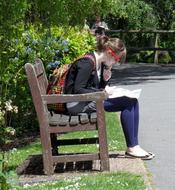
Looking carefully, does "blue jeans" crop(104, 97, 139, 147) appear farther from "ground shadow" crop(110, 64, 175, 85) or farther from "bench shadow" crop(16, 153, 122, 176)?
"ground shadow" crop(110, 64, 175, 85)

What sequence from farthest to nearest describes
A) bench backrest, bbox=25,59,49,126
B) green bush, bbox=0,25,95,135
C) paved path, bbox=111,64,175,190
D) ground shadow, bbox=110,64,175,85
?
ground shadow, bbox=110,64,175,85, green bush, bbox=0,25,95,135, paved path, bbox=111,64,175,190, bench backrest, bbox=25,59,49,126

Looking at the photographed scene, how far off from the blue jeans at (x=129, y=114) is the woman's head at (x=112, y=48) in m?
0.47

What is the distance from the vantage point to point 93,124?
20.2ft

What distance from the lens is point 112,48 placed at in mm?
6566

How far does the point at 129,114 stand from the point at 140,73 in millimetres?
14914

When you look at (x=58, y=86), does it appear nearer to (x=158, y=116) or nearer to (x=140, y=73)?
(x=158, y=116)

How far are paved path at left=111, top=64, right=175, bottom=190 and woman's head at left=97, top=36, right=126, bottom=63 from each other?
1219mm

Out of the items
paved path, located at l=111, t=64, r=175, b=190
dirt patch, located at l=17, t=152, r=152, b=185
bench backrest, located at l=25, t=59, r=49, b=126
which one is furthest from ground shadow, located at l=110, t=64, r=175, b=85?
bench backrest, located at l=25, t=59, r=49, b=126

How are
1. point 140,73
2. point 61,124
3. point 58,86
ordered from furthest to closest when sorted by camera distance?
point 140,73 → point 58,86 → point 61,124

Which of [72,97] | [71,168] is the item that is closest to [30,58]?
[71,168]

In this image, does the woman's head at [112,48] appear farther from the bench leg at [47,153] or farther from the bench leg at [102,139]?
the bench leg at [47,153]

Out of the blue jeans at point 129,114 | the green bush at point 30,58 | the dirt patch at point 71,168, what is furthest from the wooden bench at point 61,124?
the green bush at point 30,58

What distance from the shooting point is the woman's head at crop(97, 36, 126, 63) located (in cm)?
657

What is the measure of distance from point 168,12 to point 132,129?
21.3 metres
